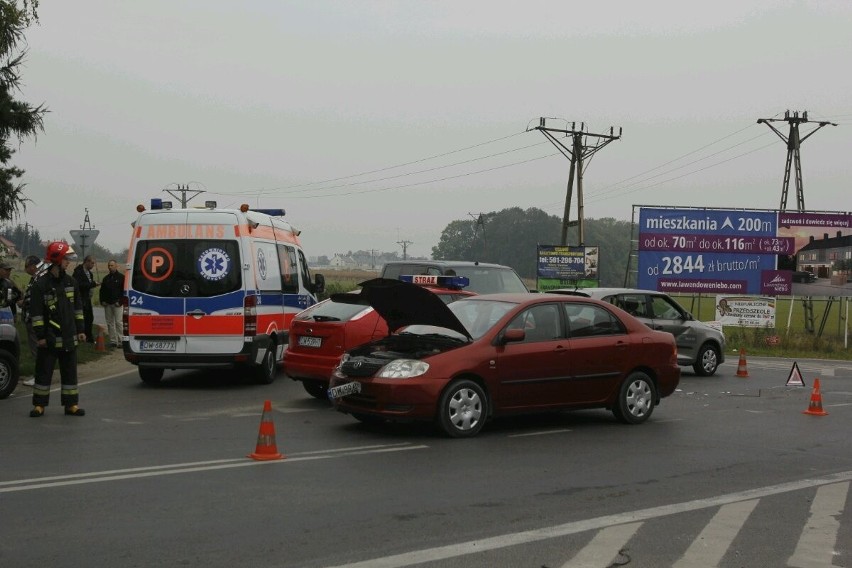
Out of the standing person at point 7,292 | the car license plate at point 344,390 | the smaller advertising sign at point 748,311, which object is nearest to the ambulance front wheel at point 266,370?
the standing person at point 7,292

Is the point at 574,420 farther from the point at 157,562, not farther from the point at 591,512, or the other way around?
the point at 157,562

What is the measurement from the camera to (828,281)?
3506cm

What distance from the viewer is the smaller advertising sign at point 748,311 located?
32969mm

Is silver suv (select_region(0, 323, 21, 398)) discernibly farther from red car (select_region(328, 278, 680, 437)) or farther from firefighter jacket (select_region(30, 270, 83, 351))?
red car (select_region(328, 278, 680, 437))

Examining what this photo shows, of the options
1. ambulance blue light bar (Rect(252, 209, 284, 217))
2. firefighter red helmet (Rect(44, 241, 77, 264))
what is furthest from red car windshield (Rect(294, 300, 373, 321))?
ambulance blue light bar (Rect(252, 209, 284, 217))

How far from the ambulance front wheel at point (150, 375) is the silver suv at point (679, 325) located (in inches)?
297

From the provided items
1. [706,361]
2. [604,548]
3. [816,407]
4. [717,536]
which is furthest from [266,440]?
[706,361]

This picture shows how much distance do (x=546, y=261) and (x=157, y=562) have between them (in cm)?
3981

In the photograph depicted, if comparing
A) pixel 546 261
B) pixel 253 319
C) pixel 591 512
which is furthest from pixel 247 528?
pixel 546 261

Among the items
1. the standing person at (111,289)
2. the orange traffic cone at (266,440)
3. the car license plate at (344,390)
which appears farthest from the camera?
the standing person at (111,289)

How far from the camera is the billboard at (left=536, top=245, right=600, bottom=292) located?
1722 inches

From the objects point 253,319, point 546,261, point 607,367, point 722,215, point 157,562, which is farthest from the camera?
point 546,261

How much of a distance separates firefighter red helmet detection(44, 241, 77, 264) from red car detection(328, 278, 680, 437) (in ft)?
11.1

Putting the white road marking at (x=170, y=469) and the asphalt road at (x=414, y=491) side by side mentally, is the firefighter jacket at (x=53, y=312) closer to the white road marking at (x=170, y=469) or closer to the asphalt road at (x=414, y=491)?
the asphalt road at (x=414, y=491)
